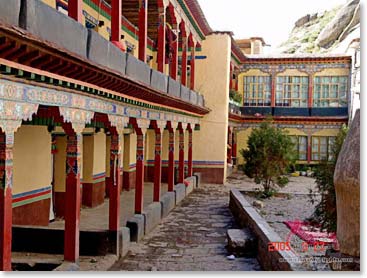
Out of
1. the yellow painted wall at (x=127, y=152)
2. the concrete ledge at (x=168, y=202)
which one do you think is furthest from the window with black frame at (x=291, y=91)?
the concrete ledge at (x=168, y=202)

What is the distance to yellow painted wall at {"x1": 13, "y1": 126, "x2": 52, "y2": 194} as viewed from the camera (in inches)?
398

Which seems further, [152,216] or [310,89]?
[310,89]

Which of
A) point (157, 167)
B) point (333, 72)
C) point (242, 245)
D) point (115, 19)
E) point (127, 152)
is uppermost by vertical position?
point (333, 72)

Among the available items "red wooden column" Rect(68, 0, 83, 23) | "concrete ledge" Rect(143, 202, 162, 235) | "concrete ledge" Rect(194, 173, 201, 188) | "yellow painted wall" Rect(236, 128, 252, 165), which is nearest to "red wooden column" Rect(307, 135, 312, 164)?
"yellow painted wall" Rect(236, 128, 252, 165)

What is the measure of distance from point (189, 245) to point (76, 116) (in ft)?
16.0

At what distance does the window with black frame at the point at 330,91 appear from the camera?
27.9m

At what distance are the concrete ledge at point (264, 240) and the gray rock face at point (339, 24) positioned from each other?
25220 mm

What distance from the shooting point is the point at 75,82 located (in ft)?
23.7

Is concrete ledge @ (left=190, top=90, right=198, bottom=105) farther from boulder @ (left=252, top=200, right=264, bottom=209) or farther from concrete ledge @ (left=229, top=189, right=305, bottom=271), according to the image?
concrete ledge @ (left=229, top=189, right=305, bottom=271)

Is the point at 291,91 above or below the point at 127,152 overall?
above

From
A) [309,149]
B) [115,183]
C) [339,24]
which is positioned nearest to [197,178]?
[309,149]

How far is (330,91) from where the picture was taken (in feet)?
92.5

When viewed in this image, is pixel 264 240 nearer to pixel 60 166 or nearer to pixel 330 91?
pixel 60 166

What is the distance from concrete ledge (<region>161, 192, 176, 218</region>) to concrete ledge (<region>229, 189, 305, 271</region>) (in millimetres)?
2162
